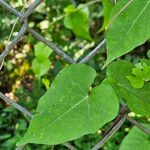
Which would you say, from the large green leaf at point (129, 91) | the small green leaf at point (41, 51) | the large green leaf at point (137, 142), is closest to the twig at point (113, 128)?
the large green leaf at point (129, 91)

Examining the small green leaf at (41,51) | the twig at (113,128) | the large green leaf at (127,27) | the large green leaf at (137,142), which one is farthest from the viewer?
the small green leaf at (41,51)

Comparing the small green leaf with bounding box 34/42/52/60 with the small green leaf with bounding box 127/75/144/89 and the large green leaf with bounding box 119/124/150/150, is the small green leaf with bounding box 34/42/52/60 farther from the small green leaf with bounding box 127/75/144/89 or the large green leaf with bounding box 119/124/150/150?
the small green leaf with bounding box 127/75/144/89

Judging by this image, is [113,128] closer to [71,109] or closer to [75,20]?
[71,109]

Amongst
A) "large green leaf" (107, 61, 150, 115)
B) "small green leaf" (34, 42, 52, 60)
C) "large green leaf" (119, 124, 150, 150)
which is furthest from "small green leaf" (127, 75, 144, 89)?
"small green leaf" (34, 42, 52, 60)

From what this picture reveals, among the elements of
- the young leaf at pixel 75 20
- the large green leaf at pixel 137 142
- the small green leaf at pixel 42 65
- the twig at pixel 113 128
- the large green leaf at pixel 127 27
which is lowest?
the large green leaf at pixel 137 142

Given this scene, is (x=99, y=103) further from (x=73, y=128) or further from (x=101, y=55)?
(x=101, y=55)

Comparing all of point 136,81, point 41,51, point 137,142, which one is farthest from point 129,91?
point 41,51

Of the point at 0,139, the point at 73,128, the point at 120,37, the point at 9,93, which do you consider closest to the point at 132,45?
the point at 120,37

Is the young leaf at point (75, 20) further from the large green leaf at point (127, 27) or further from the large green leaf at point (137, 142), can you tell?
the large green leaf at point (127, 27)
